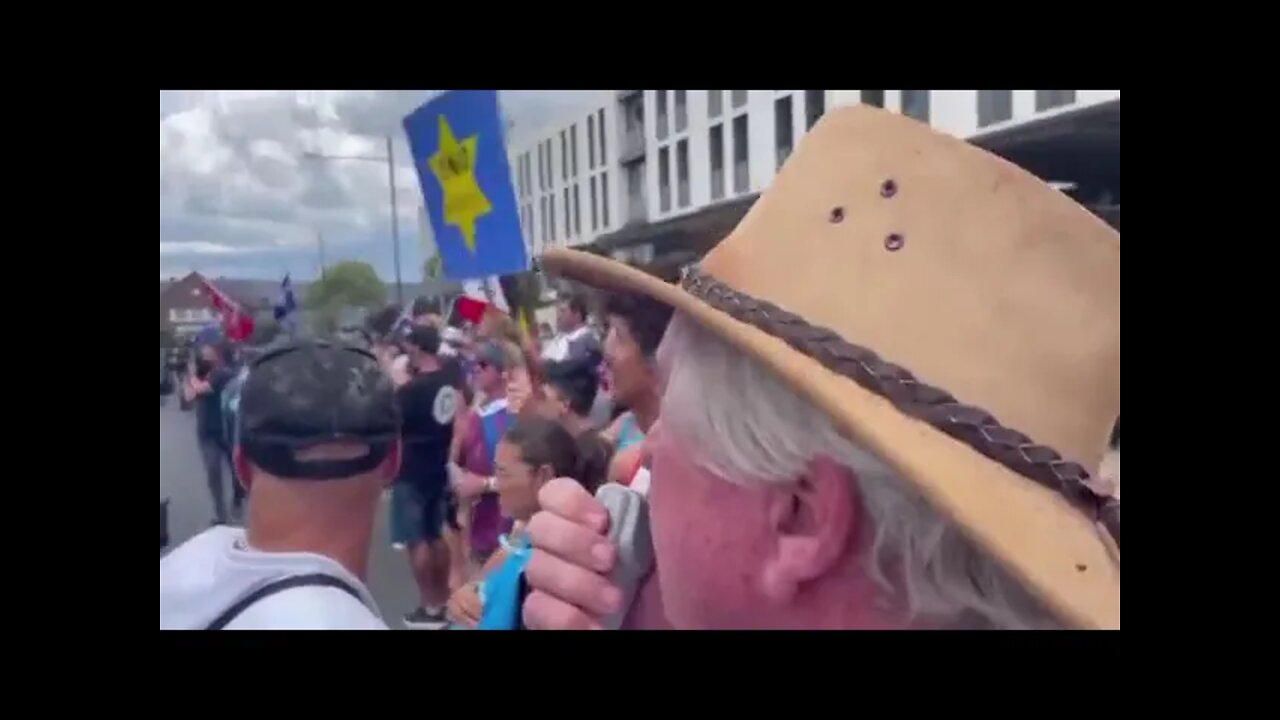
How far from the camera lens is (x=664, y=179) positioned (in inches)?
57.1

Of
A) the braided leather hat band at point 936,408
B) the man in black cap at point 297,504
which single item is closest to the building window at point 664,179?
the man in black cap at point 297,504

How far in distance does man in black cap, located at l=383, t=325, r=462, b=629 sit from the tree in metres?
0.09

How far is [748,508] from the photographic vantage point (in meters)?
0.86

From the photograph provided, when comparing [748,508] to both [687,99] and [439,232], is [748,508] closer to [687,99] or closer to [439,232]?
[687,99]

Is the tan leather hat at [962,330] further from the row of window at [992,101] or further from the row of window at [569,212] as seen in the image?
the row of window at [569,212]

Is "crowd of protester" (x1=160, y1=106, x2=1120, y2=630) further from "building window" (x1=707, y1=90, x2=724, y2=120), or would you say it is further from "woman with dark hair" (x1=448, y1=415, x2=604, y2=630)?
"building window" (x1=707, y1=90, x2=724, y2=120)

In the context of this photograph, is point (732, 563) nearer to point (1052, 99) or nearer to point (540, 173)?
point (540, 173)

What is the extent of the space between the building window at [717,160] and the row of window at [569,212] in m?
0.17

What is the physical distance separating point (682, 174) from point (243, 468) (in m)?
0.68

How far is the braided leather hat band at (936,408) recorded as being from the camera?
0.76 m

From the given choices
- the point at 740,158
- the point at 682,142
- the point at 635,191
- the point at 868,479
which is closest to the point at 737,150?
the point at 740,158

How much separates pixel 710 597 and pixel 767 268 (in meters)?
0.30

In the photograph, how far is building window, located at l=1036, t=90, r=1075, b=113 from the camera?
49.5 inches

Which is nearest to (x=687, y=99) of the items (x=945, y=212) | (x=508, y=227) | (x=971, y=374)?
(x=508, y=227)
